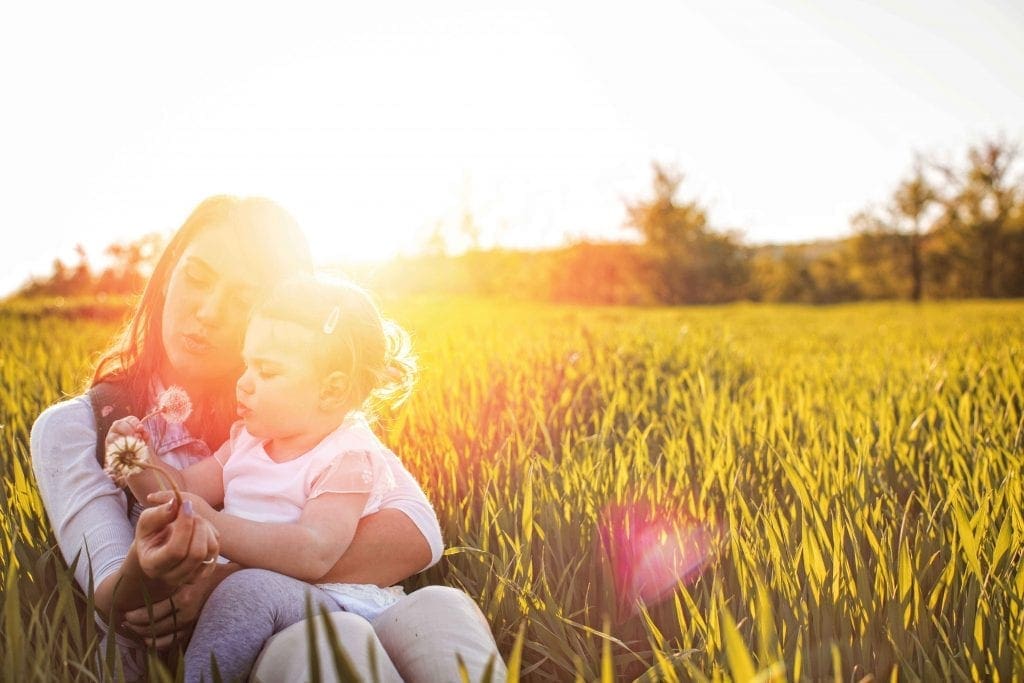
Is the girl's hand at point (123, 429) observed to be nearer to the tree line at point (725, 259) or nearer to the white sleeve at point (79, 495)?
the white sleeve at point (79, 495)

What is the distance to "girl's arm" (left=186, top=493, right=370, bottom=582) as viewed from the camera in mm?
1354

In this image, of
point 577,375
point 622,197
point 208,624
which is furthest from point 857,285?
point 208,624

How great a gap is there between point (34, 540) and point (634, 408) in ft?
7.10

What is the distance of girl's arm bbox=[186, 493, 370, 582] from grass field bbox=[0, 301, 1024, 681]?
25 centimetres

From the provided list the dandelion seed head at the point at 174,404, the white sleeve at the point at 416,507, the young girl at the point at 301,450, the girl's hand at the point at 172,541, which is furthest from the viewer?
the dandelion seed head at the point at 174,404

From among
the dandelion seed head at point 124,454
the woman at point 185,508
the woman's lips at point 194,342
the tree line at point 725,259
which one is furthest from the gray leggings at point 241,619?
the tree line at point 725,259

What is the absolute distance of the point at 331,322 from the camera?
1546mm

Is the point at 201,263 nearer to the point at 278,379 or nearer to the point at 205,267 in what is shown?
the point at 205,267

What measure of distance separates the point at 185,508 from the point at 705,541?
113 centimetres

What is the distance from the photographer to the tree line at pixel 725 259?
3559 cm

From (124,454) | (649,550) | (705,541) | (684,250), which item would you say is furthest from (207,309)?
(684,250)

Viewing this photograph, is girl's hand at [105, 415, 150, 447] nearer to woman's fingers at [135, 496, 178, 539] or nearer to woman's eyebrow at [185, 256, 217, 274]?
woman's fingers at [135, 496, 178, 539]

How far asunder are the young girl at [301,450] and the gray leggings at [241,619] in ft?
0.23

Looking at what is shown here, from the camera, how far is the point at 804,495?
1.77 m
